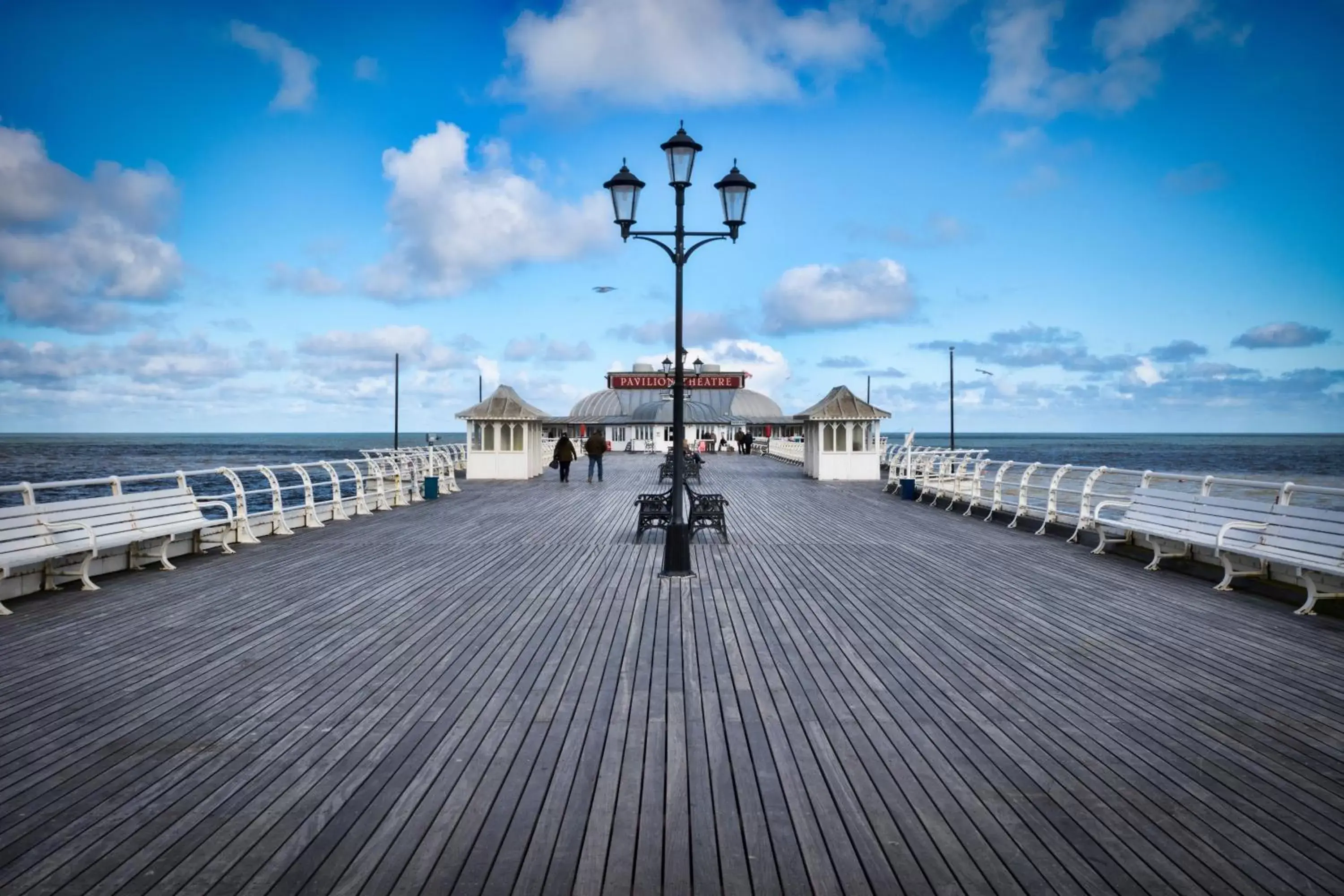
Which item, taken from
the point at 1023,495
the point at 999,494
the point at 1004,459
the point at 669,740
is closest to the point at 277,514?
the point at 669,740

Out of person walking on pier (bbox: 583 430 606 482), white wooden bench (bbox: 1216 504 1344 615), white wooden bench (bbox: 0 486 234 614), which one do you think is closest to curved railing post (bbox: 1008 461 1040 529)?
white wooden bench (bbox: 1216 504 1344 615)

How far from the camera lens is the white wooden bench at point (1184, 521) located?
26.6ft

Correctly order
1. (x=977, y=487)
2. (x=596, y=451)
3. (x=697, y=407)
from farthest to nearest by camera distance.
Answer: (x=697, y=407) → (x=596, y=451) → (x=977, y=487)

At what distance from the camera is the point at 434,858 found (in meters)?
3.11

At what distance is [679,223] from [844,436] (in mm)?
17077

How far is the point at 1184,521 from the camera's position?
29.7ft

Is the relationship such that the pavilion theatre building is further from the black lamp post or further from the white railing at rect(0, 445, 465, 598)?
the black lamp post

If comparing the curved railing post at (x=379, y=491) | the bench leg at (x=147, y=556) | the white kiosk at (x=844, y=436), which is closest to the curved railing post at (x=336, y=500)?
the curved railing post at (x=379, y=491)

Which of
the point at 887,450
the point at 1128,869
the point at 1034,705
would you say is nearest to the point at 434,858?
the point at 1128,869

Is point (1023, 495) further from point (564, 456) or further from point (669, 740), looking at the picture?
point (564, 456)

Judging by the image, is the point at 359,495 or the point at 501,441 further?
the point at 501,441

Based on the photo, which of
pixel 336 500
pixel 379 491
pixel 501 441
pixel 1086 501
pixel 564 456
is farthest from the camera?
pixel 501 441

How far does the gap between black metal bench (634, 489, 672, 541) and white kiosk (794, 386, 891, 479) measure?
1337cm

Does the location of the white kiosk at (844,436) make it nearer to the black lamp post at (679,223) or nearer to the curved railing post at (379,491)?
the curved railing post at (379,491)
